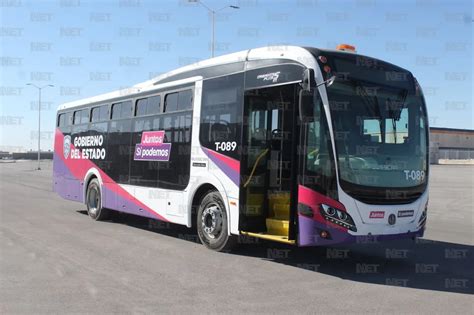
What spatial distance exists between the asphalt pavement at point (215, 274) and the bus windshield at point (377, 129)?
1497 millimetres

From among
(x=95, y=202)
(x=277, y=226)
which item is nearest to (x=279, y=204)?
(x=277, y=226)

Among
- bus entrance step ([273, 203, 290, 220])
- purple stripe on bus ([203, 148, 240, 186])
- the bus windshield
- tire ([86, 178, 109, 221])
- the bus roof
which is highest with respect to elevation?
the bus roof

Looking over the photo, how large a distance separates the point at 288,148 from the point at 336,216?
1833 millimetres

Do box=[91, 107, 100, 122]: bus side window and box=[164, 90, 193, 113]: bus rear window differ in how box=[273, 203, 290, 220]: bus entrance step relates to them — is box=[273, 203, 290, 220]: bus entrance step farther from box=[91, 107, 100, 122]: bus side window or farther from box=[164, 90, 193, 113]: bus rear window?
box=[91, 107, 100, 122]: bus side window

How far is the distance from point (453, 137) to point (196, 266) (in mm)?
91796

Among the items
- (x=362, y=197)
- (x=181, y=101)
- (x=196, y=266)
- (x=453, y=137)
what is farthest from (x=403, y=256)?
(x=453, y=137)

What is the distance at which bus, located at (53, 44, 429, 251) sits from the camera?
7.20 m

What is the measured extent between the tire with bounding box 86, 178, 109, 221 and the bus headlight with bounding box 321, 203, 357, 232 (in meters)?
7.80

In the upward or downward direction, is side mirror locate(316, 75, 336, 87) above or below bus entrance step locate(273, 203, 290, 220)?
above

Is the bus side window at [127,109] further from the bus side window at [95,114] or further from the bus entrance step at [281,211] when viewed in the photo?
the bus entrance step at [281,211]

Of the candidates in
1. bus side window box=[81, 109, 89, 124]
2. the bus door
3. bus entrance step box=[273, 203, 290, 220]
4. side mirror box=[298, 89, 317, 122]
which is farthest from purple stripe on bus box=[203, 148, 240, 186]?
bus side window box=[81, 109, 89, 124]

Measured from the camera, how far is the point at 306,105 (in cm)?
717

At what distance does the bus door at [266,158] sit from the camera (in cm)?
830

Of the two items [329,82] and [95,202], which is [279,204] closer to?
[329,82]
